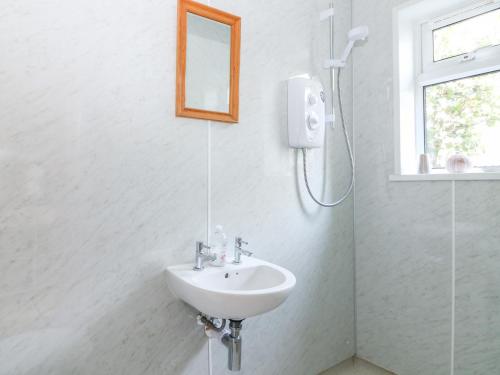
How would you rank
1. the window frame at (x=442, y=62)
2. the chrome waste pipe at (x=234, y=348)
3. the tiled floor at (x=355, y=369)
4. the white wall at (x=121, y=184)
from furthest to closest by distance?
the tiled floor at (x=355, y=369) → the window frame at (x=442, y=62) → the chrome waste pipe at (x=234, y=348) → the white wall at (x=121, y=184)

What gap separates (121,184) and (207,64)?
1.99ft

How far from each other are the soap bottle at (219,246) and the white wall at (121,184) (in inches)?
2.4

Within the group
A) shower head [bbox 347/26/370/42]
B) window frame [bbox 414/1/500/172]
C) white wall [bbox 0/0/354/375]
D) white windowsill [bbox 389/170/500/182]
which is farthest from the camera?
shower head [bbox 347/26/370/42]

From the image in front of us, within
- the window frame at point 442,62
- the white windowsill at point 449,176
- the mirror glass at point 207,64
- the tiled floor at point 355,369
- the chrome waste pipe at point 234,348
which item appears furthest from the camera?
the tiled floor at point 355,369

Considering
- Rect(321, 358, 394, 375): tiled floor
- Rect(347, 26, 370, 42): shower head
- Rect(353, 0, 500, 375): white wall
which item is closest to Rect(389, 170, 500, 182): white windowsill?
Rect(353, 0, 500, 375): white wall

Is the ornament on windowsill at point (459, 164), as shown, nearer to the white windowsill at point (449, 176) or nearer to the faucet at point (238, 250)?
the white windowsill at point (449, 176)

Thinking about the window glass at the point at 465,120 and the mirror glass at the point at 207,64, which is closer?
the mirror glass at the point at 207,64

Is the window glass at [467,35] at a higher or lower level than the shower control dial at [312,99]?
higher

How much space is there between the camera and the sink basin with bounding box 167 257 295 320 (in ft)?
3.18

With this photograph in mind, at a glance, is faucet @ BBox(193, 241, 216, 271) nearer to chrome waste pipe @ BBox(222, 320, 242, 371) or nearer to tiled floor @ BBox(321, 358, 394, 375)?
chrome waste pipe @ BBox(222, 320, 242, 371)

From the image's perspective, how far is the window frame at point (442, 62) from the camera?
152cm

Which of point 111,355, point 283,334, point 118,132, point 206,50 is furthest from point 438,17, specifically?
point 111,355

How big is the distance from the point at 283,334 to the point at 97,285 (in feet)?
3.09

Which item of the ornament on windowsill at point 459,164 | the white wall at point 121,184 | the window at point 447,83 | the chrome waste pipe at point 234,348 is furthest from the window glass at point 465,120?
the chrome waste pipe at point 234,348
